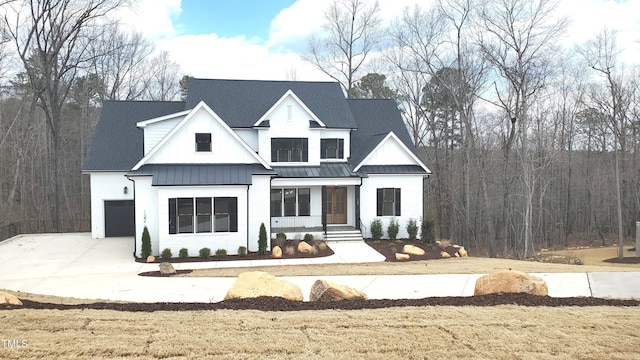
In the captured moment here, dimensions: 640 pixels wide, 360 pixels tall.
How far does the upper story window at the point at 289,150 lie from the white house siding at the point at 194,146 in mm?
3801

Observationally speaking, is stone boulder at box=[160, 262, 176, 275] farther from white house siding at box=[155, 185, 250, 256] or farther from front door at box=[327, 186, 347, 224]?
front door at box=[327, 186, 347, 224]

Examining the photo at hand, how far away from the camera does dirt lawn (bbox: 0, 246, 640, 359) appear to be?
22.6ft

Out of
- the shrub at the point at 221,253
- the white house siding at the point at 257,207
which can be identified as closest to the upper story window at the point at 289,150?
the white house siding at the point at 257,207

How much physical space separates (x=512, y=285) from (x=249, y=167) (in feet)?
46.2

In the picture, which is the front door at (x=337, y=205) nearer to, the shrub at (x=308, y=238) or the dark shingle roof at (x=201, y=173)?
the shrub at (x=308, y=238)

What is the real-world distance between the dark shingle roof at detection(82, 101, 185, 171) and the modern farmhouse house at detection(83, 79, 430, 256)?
0.19 feet

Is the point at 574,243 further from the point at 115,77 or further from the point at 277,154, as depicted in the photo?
the point at 115,77

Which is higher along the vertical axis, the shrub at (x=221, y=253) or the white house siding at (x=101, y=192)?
the white house siding at (x=101, y=192)

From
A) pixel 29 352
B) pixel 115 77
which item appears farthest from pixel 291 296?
pixel 115 77

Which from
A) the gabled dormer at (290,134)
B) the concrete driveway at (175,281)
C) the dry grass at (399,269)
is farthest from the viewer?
the gabled dormer at (290,134)

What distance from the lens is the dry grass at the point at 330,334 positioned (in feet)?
22.6

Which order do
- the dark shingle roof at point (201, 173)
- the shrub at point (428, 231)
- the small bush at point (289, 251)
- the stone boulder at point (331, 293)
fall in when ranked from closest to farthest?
1. the stone boulder at point (331, 293)
2. the dark shingle roof at point (201, 173)
3. the small bush at point (289, 251)
4. the shrub at point (428, 231)

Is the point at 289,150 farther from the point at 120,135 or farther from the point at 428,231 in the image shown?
the point at 120,135

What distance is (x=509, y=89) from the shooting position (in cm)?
3209
